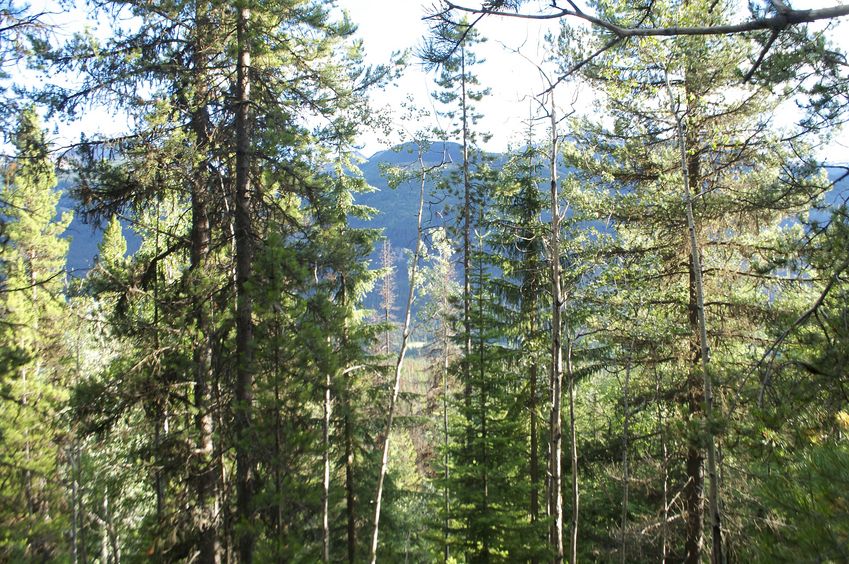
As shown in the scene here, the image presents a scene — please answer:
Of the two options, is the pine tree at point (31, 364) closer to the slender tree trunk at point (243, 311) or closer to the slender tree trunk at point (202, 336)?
the slender tree trunk at point (202, 336)

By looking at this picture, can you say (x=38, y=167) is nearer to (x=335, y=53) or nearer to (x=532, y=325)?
(x=335, y=53)

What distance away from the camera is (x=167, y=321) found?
7.24 m

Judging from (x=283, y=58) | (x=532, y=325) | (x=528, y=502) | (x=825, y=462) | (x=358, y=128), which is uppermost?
(x=283, y=58)

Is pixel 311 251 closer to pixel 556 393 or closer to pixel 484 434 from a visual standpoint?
pixel 556 393

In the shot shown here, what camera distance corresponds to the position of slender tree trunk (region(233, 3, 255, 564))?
6457 mm

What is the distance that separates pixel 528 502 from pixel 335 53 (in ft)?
33.7

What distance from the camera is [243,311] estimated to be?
6.94 metres

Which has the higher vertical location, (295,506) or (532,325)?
(532,325)

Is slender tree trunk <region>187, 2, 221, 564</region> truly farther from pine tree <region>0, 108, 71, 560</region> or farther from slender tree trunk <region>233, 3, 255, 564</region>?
pine tree <region>0, 108, 71, 560</region>

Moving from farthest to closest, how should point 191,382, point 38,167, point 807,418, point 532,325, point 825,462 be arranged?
Result: 1. point 532,325
2. point 191,382
3. point 38,167
4. point 807,418
5. point 825,462

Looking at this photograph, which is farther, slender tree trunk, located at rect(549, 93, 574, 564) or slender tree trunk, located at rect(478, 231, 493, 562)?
slender tree trunk, located at rect(478, 231, 493, 562)

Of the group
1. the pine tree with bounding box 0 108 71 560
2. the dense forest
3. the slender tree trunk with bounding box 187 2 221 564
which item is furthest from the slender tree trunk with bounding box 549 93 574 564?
the pine tree with bounding box 0 108 71 560

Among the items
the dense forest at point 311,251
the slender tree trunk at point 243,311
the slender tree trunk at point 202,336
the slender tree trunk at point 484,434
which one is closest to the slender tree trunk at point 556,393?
the dense forest at point 311,251

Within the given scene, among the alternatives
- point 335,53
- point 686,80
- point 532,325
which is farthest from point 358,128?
point 532,325
